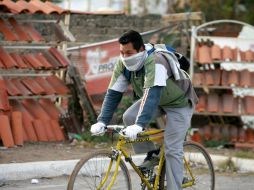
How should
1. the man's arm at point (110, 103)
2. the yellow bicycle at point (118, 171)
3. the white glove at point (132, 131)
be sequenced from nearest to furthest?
the white glove at point (132, 131) < the yellow bicycle at point (118, 171) < the man's arm at point (110, 103)

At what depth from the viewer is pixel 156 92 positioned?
570 centimetres

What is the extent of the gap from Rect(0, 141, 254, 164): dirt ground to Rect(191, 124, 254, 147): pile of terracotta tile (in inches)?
15.6

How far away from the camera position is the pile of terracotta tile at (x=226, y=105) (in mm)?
11023

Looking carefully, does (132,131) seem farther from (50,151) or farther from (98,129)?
(50,151)

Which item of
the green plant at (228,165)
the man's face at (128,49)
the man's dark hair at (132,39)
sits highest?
the man's dark hair at (132,39)

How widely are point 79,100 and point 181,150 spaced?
509 cm

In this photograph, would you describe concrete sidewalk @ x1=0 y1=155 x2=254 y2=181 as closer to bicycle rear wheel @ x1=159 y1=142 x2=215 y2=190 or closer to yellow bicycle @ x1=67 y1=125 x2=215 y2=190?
bicycle rear wheel @ x1=159 y1=142 x2=215 y2=190

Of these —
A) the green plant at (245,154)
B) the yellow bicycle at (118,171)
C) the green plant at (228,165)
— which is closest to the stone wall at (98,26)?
the green plant at (245,154)

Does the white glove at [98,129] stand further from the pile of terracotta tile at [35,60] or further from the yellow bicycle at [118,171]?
the pile of terracotta tile at [35,60]

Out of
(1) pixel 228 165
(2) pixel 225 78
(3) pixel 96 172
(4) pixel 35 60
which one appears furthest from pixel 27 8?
(3) pixel 96 172

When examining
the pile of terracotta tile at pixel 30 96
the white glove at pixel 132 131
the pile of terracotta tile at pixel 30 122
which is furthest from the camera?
the pile of terracotta tile at pixel 30 96

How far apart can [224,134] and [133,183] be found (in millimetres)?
3722

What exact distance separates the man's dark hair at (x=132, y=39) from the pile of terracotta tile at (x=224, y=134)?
560cm

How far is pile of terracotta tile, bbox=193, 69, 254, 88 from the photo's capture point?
36.1 ft
